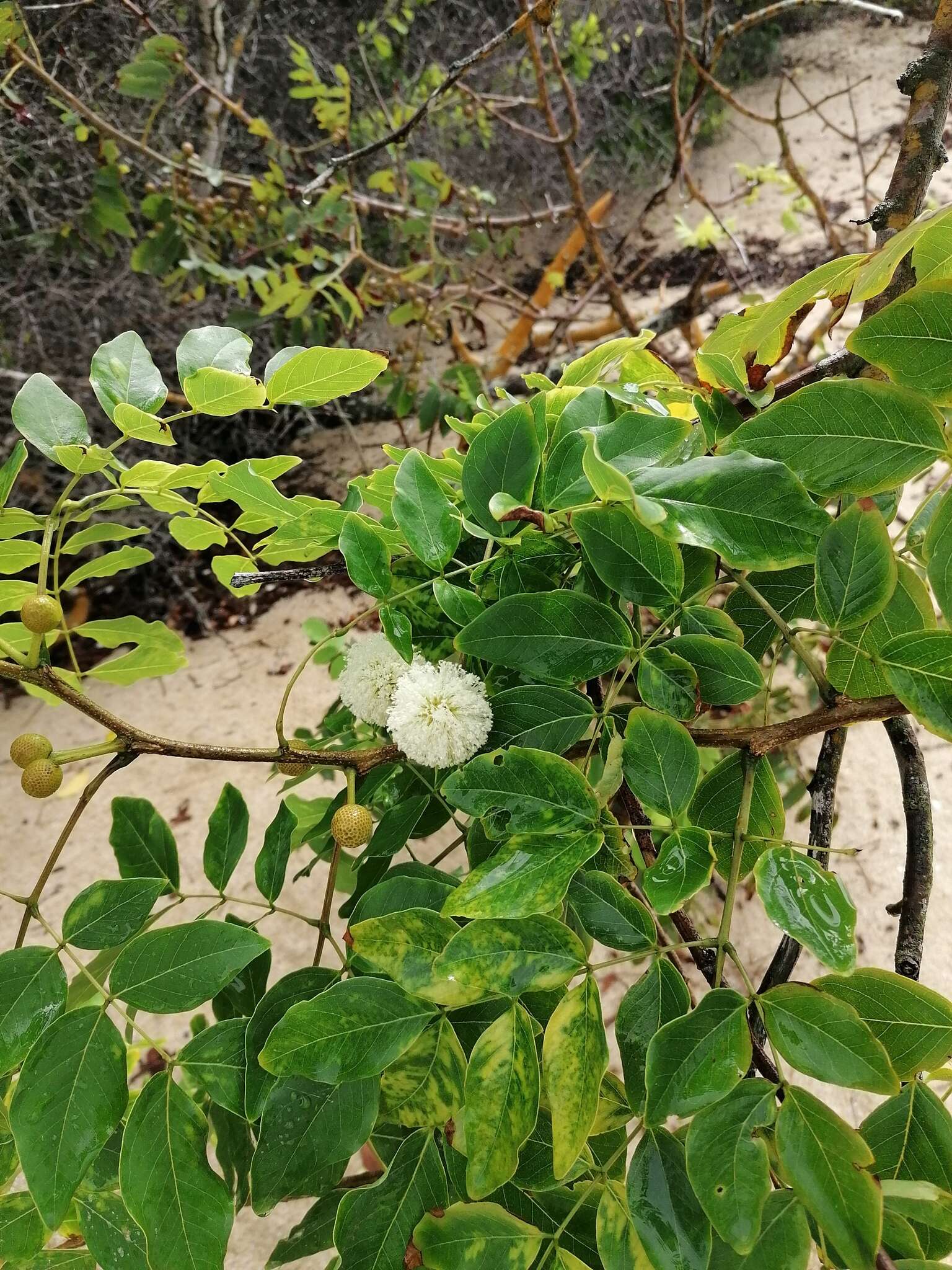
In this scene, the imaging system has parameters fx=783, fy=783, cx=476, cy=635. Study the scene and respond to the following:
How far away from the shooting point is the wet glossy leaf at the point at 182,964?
394mm

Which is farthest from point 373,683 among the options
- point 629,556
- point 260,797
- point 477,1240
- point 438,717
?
point 260,797

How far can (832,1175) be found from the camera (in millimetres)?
303

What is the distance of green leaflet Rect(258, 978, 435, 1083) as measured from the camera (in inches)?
13.9

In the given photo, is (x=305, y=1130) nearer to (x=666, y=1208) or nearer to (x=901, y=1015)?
(x=666, y=1208)

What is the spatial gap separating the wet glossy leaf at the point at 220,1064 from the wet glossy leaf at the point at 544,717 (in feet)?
0.72

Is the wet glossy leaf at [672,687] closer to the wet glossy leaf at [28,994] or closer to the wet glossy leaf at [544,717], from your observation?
the wet glossy leaf at [544,717]

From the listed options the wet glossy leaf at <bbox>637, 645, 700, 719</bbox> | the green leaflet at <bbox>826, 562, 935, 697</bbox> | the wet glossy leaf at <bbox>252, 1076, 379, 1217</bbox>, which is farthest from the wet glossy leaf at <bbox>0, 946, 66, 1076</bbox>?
the green leaflet at <bbox>826, 562, 935, 697</bbox>

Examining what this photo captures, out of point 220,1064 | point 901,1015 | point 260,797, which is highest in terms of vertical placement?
point 901,1015

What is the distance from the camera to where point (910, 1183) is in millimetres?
326

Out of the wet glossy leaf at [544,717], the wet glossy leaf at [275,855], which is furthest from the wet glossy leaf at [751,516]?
the wet glossy leaf at [275,855]

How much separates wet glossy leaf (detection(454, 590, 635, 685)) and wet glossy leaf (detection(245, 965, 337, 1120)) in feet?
0.67

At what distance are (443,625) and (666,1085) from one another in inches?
10.3

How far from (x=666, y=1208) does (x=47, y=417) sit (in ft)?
1.73

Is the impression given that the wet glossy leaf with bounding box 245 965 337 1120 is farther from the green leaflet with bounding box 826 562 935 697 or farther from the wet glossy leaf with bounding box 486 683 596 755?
the green leaflet with bounding box 826 562 935 697
